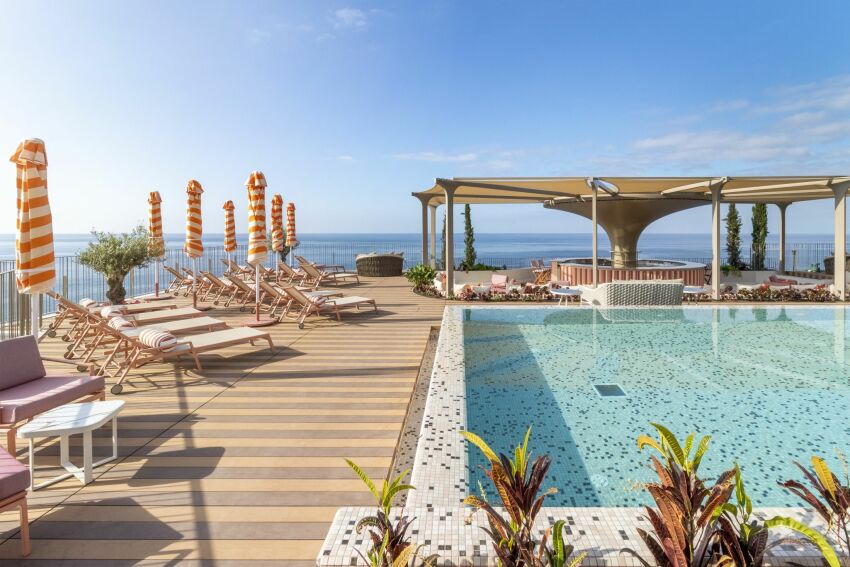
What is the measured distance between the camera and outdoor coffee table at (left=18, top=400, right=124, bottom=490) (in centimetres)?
286

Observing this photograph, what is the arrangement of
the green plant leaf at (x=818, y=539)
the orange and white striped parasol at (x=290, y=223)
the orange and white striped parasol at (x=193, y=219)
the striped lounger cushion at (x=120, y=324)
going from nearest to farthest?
the green plant leaf at (x=818, y=539) → the striped lounger cushion at (x=120, y=324) → the orange and white striped parasol at (x=193, y=219) → the orange and white striped parasol at (x=290, y=223)

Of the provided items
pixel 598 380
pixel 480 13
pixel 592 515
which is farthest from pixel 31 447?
pixel 480 13

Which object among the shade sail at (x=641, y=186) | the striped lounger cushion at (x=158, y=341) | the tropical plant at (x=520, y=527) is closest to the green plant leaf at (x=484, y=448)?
the tropical plant at (x=520, y=527)

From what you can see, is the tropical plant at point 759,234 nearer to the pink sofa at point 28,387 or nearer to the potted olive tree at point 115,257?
the potted olive tree at point 115,257

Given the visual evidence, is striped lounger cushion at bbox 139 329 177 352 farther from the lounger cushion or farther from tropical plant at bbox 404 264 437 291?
tropical plant at bbox 404 264 437 291

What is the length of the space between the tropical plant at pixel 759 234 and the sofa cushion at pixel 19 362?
2089cm

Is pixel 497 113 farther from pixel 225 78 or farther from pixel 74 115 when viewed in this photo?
pixel 74 115

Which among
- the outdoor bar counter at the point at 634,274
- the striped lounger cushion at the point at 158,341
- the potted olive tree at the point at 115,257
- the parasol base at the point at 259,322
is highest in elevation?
the potted olive tree at the point at 115,257

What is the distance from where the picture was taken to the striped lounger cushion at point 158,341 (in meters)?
5.17

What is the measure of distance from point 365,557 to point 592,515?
3.45ft

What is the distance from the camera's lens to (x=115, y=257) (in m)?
9.05

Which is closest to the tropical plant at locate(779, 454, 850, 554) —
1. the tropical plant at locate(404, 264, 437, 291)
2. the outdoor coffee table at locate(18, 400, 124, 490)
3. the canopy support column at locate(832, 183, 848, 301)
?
the outdoor coffee table at locate(18, 400, 124, 490)

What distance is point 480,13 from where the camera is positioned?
16734mm

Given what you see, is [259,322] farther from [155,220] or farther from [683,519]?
[683,519]
